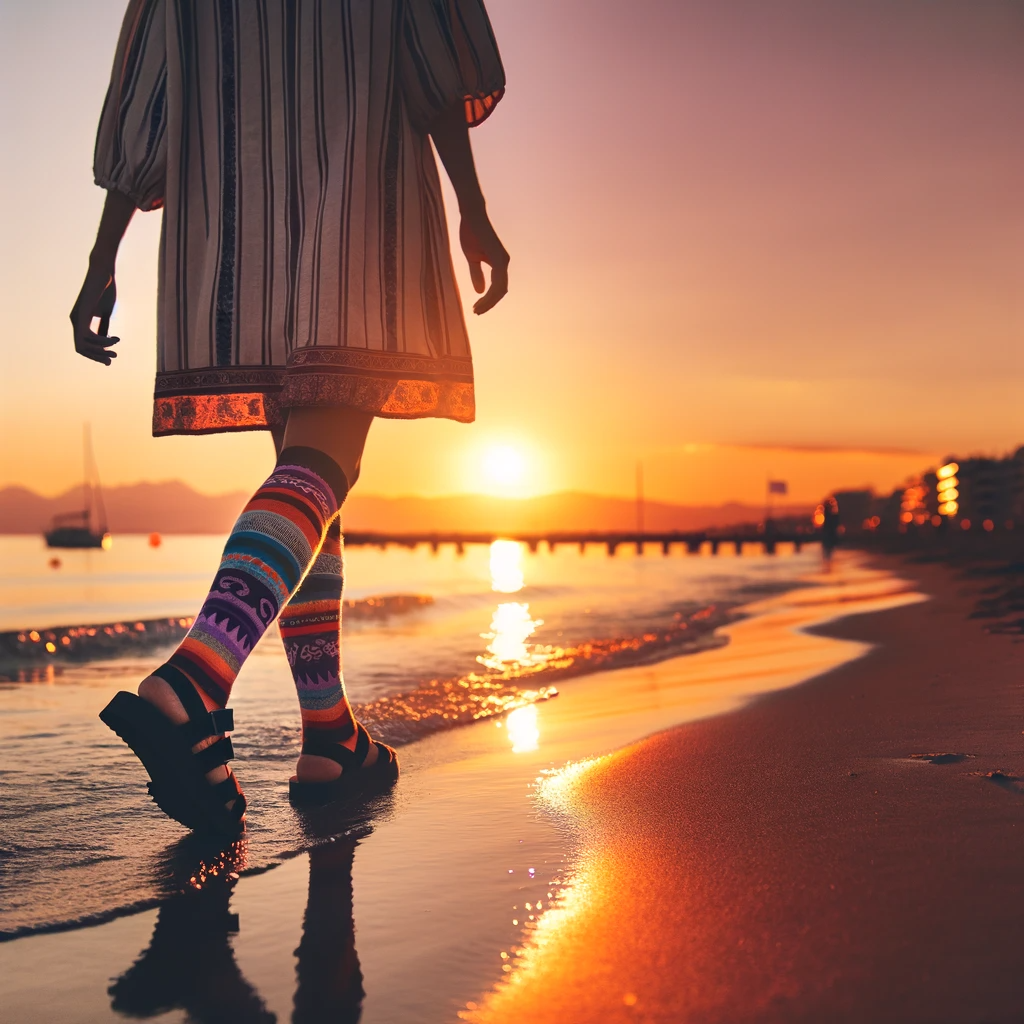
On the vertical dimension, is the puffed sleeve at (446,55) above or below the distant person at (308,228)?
A: above


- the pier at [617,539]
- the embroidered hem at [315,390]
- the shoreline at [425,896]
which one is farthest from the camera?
the pier at [617,539]

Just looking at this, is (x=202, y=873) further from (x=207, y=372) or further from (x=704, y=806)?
(x=207, y=372)

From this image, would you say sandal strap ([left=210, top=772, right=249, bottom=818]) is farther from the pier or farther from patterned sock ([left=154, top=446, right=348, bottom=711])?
the pier

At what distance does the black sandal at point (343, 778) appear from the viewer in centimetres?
201

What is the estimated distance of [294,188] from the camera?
6.44ft

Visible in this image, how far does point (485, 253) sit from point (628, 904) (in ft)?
4.77

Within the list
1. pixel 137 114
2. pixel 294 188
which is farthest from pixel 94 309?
pixel 294 188

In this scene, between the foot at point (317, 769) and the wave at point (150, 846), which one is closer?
the wave at point (150, 846)

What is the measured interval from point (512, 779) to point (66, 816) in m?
0.88

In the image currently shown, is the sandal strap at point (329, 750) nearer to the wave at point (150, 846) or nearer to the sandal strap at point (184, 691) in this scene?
the wave at point (150, 846)

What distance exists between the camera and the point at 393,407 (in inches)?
76.6

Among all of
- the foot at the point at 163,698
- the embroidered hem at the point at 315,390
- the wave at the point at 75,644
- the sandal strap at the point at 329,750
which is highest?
the embroidered hem at the point at 315,390

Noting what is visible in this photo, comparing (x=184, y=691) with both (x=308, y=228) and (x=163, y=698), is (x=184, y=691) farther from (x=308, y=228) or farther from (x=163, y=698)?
(x=308, y=228)

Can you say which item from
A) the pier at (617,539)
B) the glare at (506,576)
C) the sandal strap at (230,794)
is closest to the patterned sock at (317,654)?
the sandal strap at (230,794)
